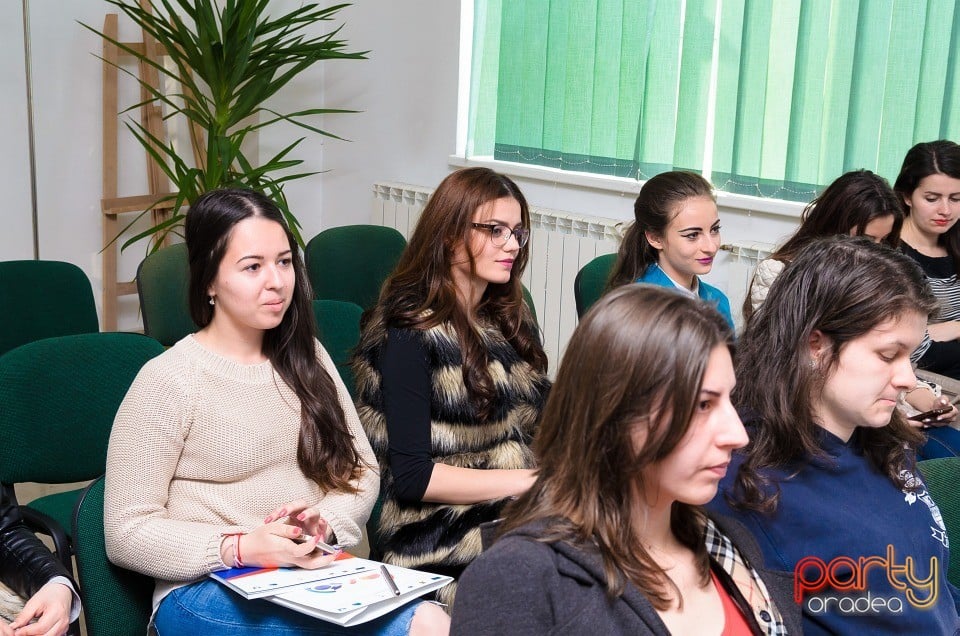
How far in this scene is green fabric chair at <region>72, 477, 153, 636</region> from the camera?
1.66 meters

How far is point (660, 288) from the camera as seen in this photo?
115 centimetres

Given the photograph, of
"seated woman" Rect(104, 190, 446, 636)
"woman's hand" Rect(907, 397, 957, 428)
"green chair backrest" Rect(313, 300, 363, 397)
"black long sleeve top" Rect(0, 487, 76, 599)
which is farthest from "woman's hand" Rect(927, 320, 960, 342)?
"black long sleeve top" Rect(0, 487, 76, 599)

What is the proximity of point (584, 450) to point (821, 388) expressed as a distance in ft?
1.85

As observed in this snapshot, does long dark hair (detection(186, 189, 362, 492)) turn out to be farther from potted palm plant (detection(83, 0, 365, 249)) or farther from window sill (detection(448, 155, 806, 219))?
potted palm plant (detection(83, 0, 365, 249))

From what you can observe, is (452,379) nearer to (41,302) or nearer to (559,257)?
(41,302)

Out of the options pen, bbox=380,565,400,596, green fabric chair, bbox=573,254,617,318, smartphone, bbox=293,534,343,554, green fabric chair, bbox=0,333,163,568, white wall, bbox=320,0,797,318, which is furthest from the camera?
white wall, bbox=320,0,797,318

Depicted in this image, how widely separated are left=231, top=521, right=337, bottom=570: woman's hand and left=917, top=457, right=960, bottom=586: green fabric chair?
3.38 ft

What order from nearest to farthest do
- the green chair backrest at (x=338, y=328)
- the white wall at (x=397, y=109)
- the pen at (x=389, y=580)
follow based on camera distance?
the pen at (x=389, y=580) → the green chair backrest at (x=338, y=328) → the white wall at (x=397, y=109)

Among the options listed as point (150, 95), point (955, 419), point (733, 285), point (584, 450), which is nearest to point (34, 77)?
point (150, 95)

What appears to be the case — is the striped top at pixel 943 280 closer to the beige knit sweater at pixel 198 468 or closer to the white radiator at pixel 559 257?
the white radiator at pixel 559 257

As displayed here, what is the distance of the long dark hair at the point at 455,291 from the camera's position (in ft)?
6.84

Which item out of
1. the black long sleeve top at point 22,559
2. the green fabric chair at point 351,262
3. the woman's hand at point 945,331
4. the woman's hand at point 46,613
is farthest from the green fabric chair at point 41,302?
the woman's hand at point 945,331

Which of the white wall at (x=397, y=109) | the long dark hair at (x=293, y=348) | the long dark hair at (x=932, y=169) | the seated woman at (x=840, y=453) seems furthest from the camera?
the white wall at (x=397, y=109)

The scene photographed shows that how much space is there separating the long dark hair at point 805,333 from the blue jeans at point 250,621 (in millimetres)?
573
